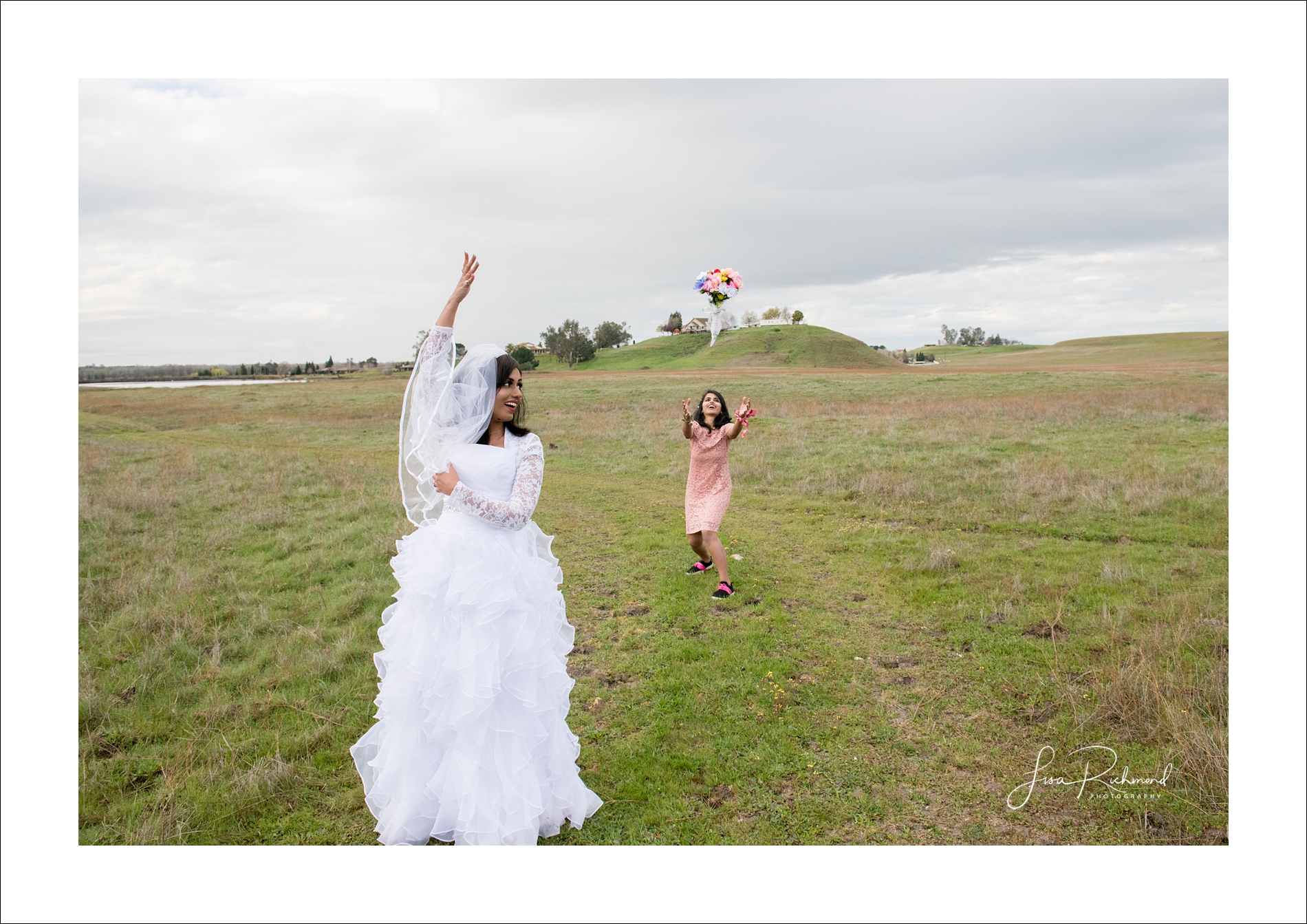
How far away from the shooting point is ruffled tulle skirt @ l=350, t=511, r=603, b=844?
13.2 feet

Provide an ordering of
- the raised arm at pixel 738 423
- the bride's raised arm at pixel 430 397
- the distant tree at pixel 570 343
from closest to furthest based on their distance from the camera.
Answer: the bride's raised arm at pixel 430 397 → the raised arm at pixel 738 423 → the distant tree at pixel 570 343

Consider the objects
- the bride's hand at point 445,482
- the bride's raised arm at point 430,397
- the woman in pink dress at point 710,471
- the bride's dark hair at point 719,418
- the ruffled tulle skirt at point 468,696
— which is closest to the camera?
the ruffled tulle skirt at point 468,696

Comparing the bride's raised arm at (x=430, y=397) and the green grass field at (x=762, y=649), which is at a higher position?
the bride's raised arm at (x=430, y=397)

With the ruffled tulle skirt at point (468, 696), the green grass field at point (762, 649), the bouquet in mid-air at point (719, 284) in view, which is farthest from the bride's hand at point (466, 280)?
the bouquet in mid-air at point (719, 284)

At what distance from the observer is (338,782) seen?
5051 millimetres

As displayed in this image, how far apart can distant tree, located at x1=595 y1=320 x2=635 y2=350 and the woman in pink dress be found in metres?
85.0

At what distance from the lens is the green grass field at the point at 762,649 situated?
4734 mm

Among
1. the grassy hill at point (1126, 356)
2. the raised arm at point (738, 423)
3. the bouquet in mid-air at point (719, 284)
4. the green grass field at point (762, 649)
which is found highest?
the grassy hill at point (1126, 356)

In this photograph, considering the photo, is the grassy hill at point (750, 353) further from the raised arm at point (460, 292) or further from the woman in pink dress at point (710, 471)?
the raised arm at point (460, 292)

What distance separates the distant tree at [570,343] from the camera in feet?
277

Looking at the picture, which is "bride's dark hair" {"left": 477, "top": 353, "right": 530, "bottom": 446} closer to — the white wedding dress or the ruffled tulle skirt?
the white wedding dress

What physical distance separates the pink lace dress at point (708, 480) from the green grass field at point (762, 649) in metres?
0.92

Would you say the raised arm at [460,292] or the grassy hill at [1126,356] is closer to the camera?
the raised arm at [460,292]

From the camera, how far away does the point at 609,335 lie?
314 feet
